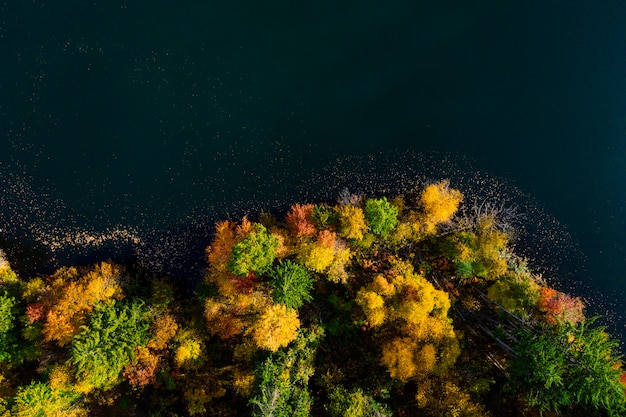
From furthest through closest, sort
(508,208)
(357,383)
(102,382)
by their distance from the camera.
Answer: (508,208), (357,383), (102,382)

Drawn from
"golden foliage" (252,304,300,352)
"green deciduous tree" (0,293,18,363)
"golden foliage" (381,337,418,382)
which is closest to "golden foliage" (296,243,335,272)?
"golden foliage" (252,304,300,352)

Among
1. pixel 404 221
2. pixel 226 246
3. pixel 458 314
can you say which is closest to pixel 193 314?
pixel 226 246

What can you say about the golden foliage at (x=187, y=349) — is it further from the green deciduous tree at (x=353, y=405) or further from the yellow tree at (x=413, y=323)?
the yellow tree at (x=413, y=323)

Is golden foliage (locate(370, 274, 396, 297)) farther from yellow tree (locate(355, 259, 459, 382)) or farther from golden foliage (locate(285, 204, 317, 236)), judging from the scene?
golden foliage (locate(285, 204, 317, 236))

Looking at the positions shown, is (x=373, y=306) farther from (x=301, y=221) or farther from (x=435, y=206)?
(x=435, y=206)

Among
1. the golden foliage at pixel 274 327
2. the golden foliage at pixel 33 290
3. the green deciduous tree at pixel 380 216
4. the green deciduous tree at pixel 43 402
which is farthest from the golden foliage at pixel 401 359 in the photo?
the golden foliage at pixel 33 290

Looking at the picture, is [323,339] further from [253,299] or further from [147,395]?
[147,395]
